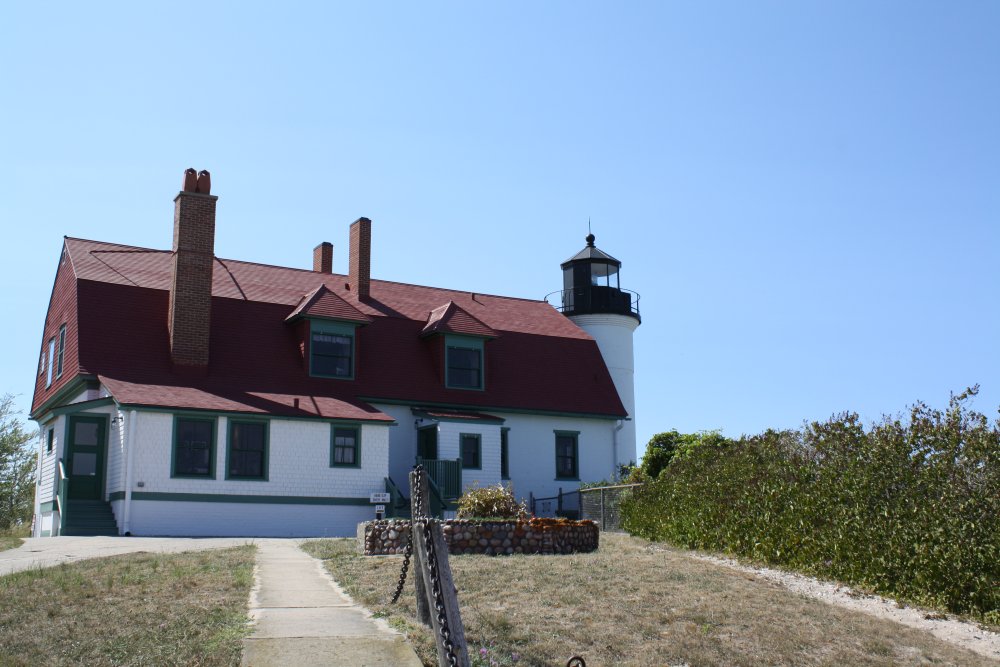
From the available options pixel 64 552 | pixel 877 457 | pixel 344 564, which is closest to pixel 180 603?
pixel 344 564

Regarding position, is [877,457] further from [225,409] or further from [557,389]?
[557,389]

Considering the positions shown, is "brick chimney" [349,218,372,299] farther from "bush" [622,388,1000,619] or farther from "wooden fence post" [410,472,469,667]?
"wooden fence post" [410,472,469,667]

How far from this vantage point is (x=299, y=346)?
27.8m

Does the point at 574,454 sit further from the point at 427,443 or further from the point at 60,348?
the point at 60,348

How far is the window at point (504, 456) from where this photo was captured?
29359 mm

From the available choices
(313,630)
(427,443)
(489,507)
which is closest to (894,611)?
(313,630)

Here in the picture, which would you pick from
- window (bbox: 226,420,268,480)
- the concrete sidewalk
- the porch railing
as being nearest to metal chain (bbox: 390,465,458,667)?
the concrete sidewalk

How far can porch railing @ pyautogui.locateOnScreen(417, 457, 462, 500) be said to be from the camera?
26531 millimetres

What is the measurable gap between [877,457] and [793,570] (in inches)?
82.9

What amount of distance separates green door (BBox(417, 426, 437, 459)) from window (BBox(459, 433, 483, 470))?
0.78m

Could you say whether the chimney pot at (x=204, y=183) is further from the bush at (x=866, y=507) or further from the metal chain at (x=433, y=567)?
the metal chain at (x=433, y=567)

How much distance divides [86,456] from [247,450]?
12.3 feet

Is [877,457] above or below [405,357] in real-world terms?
below

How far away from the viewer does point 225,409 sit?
2355 cm
